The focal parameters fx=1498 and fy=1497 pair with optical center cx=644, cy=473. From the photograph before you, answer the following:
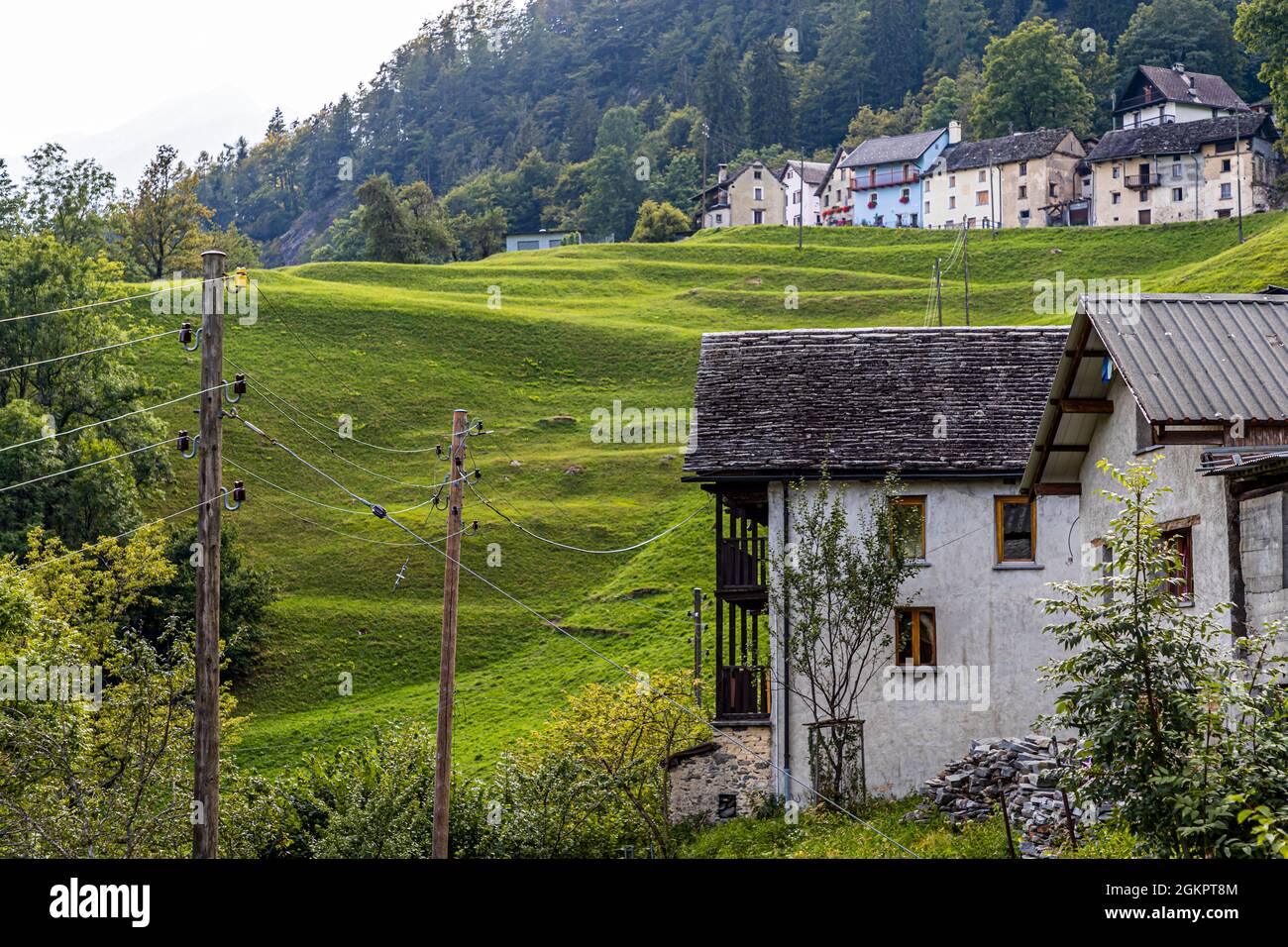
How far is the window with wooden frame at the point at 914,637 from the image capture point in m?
33.1

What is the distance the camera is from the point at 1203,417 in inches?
878

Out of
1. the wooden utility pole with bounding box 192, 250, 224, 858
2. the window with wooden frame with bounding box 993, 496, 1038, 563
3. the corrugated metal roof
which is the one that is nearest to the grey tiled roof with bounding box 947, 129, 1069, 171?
the window with wooden frame with bounding box 993, 496, 1038, 563

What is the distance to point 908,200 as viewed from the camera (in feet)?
488

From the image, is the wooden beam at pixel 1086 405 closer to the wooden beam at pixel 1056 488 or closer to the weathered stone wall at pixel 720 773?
the wooden beam at pixel 1056 488

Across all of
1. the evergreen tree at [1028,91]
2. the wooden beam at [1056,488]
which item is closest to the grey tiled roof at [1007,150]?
the evergreen tree at [1028,91]

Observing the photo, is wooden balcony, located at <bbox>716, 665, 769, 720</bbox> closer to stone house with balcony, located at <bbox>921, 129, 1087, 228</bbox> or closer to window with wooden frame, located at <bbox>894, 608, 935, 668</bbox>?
window with wooden frame, located at <bbox>894, 608, 935, 668</bbox>

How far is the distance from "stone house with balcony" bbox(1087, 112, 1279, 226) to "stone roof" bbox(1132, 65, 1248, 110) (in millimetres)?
→ 24041

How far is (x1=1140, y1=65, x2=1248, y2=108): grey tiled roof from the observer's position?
15112 centimetres

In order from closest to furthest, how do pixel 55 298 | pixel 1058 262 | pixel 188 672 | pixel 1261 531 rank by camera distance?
pixel 1261 531 → pixel 188 672 → pixel 55 298 → pixel 1058 262

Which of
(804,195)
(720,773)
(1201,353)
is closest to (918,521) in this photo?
(720,773)

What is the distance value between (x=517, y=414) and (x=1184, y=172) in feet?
232
